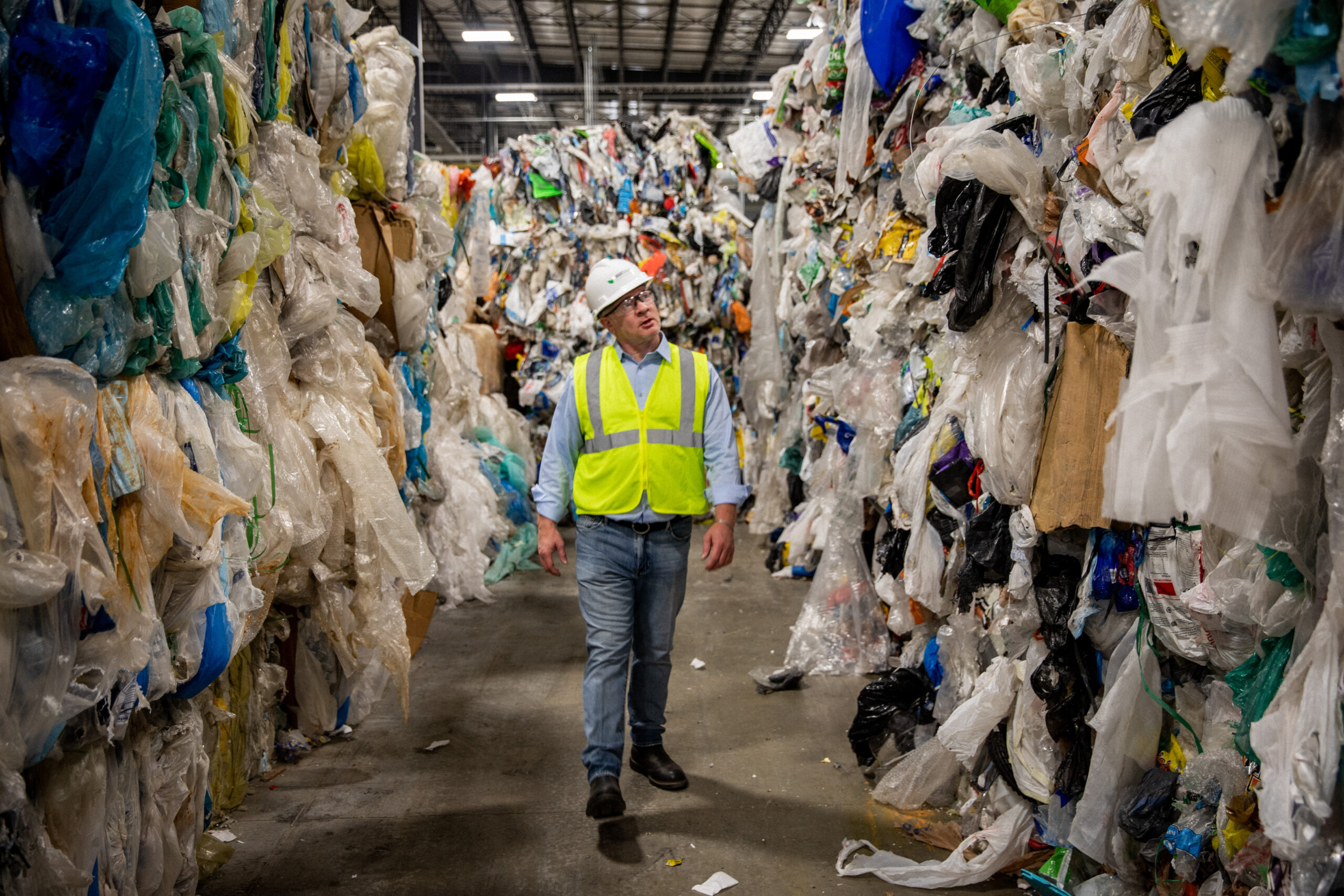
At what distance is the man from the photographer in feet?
9.73

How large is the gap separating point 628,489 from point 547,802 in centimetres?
107

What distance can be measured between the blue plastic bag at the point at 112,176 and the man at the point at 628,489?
1460 millimetres

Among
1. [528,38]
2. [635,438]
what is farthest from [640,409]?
[528,38]

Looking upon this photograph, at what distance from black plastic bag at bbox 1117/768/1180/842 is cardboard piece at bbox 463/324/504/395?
6577mm

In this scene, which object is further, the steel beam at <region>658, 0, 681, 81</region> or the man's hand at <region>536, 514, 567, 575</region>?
the steel beam at <region>658, 0, 681, 81</region>

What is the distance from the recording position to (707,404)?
10.3ft

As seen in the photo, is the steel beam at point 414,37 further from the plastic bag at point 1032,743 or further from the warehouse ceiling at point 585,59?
the warehouse ceiling at point 585,59

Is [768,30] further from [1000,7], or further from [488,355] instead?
[1000,7]

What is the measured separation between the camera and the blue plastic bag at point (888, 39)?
11.6 feet

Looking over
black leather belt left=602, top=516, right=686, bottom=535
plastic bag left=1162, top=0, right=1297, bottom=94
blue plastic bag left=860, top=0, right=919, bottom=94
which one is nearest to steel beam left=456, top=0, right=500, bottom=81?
blue plastic bag left=860, top=0, right=919, bottom=94

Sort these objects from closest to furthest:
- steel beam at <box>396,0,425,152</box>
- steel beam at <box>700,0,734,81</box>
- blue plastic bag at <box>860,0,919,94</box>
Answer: blue plastic bag at <box>860,0,919,94</box> → steel beam at <box>396,0,425,152</box> → steel beam at <box>700,0,734,81</box>

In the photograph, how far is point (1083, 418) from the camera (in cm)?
226

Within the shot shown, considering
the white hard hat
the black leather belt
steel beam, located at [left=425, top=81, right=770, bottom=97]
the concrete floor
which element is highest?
steel beam, located at [left=425, top=81, right=770, bottom=97]

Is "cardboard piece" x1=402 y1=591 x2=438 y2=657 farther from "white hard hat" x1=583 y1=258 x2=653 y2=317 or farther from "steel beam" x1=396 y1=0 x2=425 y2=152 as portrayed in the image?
"steel beam" x1=396 y1=0 x2=425 y2=152
